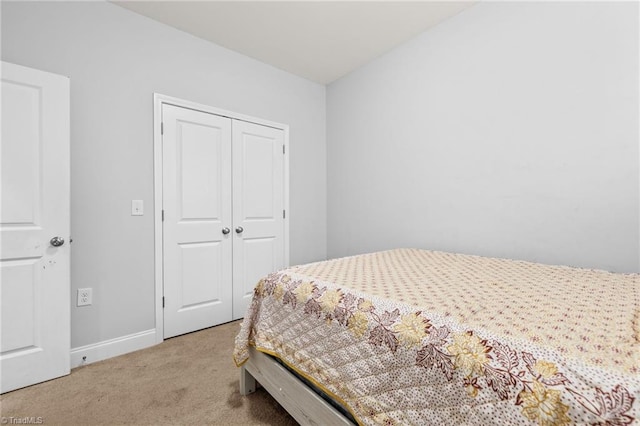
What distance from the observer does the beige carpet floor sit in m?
1.41

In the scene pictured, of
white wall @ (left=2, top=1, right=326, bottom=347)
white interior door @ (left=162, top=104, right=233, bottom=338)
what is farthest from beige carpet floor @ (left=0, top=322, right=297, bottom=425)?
white interior door @ (left=162, top=104, right=233, bottom=338)

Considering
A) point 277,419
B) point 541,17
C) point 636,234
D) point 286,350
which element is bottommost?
point 277,419

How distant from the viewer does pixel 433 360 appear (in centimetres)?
78

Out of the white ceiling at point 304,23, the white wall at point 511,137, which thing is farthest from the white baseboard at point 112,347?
the white ceiling at point 304,23

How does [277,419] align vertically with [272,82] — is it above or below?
below

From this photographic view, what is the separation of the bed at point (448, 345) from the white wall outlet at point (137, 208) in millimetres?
1396

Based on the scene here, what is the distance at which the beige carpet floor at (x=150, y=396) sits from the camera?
1408mm

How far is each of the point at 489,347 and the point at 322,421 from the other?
723 millimetres

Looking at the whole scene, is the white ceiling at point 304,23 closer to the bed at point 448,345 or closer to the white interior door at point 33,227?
the white interior door at point 33,227

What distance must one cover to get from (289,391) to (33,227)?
1.82m

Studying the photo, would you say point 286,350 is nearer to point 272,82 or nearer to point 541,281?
point 541,281

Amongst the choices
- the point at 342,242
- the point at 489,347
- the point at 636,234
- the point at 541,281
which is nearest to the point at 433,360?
the point at 489,347

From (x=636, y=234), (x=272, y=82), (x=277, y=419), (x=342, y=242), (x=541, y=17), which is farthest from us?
(x=342, y=242)

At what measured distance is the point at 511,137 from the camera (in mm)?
1976
